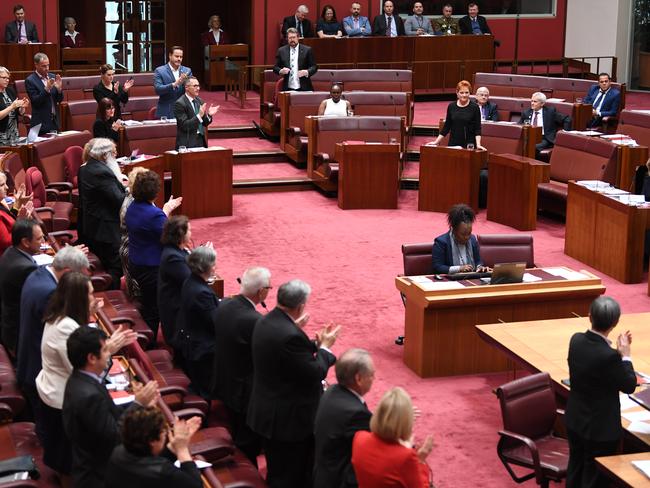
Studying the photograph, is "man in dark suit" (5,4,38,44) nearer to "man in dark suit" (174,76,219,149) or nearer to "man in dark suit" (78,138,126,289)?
"man in dark suit" (174,76,219,149)

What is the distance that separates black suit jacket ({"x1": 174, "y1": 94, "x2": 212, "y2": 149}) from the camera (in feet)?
40.2

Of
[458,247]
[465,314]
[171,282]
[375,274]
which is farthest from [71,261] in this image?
[375,274]

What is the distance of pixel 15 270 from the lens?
6.48 metres

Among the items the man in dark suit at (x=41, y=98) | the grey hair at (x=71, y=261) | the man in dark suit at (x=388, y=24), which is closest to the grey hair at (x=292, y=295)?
the grey hair at (x=71, y=261)

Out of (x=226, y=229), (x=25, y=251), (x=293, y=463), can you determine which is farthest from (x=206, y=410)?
(x=226, y=229)

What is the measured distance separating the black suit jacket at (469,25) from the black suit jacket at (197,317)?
13.7m

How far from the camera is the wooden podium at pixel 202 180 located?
39.7 feet

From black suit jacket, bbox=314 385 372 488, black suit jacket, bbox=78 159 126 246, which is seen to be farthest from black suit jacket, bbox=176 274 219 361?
black suit jacket, bbox=78 159 126 246

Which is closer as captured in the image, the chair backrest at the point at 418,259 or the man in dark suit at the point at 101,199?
the chair backrest at the point at 418,259

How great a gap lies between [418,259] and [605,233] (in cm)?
276

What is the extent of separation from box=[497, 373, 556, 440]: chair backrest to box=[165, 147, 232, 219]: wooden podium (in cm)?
680

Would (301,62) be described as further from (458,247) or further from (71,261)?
(71,261)

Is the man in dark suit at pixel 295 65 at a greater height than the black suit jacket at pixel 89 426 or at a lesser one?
greater

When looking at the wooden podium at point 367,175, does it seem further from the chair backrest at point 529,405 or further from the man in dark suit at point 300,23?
the chair backrest at point 529,405
